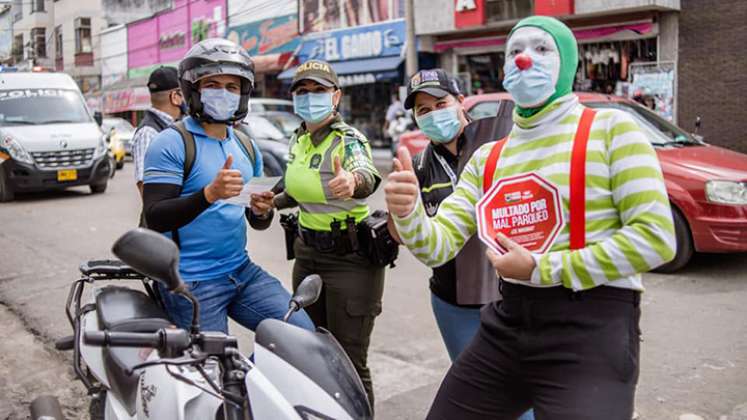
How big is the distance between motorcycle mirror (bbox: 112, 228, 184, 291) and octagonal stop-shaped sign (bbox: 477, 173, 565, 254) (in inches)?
35.9

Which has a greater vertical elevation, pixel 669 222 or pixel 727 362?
pixel 669 222

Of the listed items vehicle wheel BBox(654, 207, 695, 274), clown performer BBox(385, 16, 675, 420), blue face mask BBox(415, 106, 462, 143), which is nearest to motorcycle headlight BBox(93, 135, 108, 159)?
vehicle wheel BBox(654, 207, 695, 274)

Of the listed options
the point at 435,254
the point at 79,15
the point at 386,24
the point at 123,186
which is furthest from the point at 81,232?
the point at 79,15

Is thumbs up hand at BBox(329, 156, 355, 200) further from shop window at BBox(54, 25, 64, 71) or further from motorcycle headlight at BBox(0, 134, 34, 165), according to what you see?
shop window at BBox(54, 25, 64, 71)

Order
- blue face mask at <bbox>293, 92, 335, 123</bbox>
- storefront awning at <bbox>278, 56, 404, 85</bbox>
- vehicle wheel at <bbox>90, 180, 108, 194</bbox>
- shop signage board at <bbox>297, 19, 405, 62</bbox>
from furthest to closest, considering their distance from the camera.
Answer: shop signage board at <bbox>297, 19, 405, 62</bbox> → storefront awning at <bbox>278, 56, 404, 85</bbox> → vehicle wheel at <bbox>90, 180, 108, 194</bbox> → blue face mask at <bbox>293, 92, 335, 123</bbox>

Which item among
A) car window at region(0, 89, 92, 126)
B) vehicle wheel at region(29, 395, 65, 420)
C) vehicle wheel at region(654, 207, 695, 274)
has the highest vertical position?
car window at region(0, 89, 92, 126)

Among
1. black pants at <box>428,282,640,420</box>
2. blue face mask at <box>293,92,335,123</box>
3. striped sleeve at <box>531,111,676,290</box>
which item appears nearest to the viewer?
striped sleeve at <box>531,111,676,290</box>

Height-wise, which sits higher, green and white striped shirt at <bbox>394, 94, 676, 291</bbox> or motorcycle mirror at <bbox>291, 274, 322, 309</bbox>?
green and white striped shirt at <bbox>394, 94, 676, 291</bbox>

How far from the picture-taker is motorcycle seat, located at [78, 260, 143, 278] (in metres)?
3.20

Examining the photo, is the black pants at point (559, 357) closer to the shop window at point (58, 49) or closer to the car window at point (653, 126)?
the car window at point (653, 126)

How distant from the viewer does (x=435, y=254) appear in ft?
7.79

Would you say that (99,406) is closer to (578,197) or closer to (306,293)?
(306,293)

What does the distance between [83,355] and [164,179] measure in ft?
2.63

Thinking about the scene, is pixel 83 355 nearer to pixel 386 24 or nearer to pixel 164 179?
pixel 164 179
